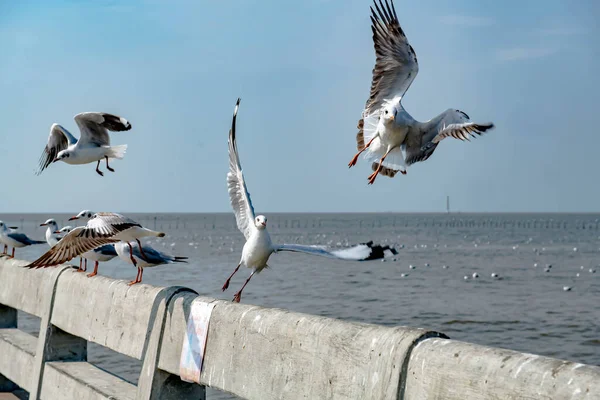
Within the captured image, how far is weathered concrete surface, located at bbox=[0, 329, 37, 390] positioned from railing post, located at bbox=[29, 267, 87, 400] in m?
0.33

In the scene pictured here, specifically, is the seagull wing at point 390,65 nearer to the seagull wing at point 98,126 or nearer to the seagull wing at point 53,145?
the seagull wing at point 98,126

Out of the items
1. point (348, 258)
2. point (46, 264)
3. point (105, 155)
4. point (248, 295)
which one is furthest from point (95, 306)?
point (248, 295)

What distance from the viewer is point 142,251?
23.6ft

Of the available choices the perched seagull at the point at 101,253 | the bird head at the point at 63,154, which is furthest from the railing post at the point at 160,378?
the bird head at the point at 63,154

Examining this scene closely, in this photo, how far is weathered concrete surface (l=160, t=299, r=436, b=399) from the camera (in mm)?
3244

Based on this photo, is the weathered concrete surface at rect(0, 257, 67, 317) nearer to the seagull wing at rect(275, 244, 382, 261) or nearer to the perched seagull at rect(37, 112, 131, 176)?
the perched seagull at rect(37, 112, 131, 176)

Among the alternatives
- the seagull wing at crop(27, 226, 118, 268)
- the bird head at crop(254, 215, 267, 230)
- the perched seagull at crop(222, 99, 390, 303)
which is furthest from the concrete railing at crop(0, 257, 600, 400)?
the bird head at crop(254, 215, 267, 230)

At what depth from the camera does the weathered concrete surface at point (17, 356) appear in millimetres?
7109

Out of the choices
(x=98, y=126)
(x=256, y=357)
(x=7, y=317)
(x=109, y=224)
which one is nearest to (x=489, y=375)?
(x=256, y=357)

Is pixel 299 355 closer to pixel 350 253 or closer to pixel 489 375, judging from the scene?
pixel 489 375

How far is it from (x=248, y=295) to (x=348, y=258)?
19.7 meters

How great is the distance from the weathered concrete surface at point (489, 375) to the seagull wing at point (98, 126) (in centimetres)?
671

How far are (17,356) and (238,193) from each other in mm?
2667

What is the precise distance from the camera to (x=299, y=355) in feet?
12.2
